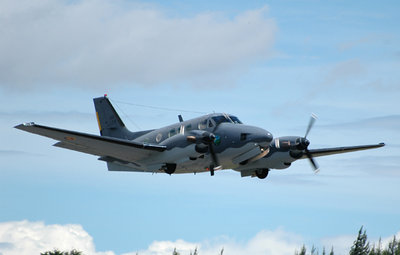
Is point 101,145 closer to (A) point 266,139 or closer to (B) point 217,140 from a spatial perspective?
(B) point 217,140

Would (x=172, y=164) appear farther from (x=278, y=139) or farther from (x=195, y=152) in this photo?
(x=278, y=139)

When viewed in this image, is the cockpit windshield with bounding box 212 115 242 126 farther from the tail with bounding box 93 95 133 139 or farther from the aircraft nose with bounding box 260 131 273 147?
the tail with bounding box 93 95 133 139

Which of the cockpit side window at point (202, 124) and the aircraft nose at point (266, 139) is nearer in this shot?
the aircraft nose at point (266, 139)

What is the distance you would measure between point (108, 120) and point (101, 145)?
9511 mm

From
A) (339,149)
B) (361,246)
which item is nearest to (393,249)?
(361,246)

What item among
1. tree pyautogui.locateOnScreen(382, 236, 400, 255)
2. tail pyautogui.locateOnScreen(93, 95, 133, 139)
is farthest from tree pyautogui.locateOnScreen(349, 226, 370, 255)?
tail pyautogui.locateOnScreen(93, 95, 133, 139)

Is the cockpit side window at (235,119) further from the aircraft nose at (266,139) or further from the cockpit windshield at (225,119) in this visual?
the aircraft nose at (266,139)

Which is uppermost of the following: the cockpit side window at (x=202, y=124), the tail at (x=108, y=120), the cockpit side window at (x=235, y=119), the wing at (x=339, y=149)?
the tail at (x=108, y=120)

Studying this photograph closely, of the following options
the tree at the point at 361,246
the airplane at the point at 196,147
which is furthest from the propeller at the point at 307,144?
the tree at the point at 361,246

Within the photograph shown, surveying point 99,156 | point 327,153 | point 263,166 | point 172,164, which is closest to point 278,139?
point 263,166

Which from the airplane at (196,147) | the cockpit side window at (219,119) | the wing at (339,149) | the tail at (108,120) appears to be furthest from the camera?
the tail at (108,120)

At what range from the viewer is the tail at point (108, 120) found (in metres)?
48.9

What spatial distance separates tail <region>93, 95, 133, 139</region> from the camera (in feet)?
161

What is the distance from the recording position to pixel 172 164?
1602 inches
